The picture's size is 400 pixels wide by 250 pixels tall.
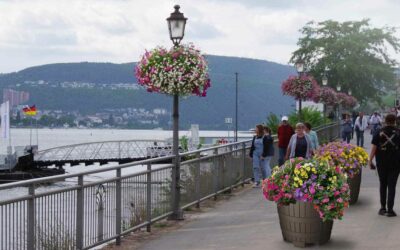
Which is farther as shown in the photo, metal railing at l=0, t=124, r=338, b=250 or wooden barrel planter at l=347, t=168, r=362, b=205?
wooden barrel planter at l=347, t=168, r=362, b=205

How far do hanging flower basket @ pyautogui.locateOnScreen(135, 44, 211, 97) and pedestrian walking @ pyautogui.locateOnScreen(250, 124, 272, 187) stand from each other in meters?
5.66

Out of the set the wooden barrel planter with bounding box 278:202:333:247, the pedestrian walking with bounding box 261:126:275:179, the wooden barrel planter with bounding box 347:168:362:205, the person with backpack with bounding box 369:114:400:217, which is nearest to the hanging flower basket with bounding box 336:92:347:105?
the pedestrian walking with bounding box 261:126:275:179

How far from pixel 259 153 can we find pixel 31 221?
10.9 meters

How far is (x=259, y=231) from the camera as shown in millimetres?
10781

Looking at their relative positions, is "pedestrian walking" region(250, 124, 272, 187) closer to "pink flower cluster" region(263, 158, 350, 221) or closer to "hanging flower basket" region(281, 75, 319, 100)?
"pink flower cluster" region(263, 158, 350, 221)

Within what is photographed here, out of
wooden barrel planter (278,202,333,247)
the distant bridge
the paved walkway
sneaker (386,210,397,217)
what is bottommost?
the distant bridge

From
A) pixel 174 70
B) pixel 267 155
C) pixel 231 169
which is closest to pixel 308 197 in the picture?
pixel 174 70

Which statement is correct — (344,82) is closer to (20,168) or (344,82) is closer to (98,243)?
(20,168)

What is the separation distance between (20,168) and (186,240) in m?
64.2

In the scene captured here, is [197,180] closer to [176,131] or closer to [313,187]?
[176,131]

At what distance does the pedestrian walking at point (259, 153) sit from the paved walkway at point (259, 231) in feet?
12.6

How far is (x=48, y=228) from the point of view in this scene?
315 inches

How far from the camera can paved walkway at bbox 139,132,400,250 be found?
9.55 metres

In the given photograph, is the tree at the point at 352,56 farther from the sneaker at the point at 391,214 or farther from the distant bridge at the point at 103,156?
the sneaker at the point at 391,214
